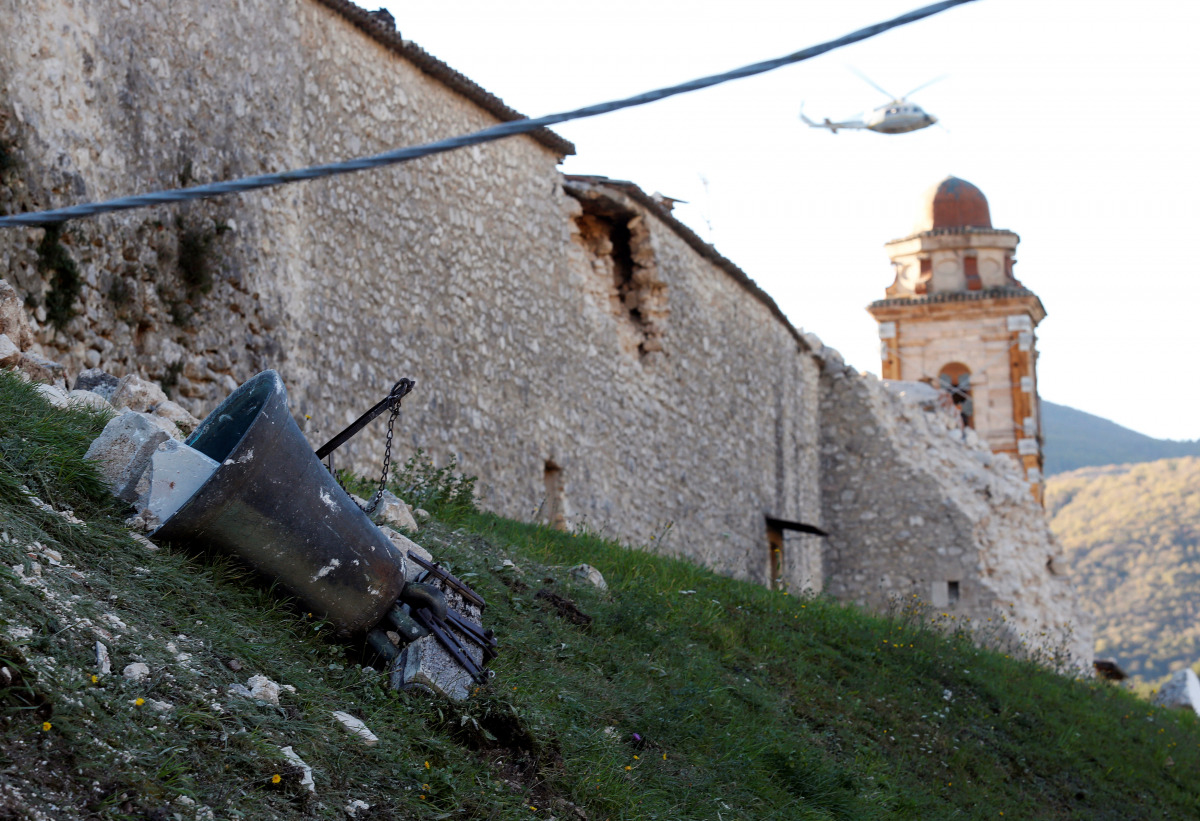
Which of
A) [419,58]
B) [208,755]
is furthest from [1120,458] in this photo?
[208,755]

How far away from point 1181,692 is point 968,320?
15.5m

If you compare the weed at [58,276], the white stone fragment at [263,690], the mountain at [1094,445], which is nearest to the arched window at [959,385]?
the weed at [58,276]

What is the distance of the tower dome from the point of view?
1292 inches

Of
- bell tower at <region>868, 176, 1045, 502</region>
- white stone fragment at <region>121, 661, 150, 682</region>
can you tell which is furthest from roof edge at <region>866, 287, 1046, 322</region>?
white stone fragment at <region>121, 661, 150, 682</region>

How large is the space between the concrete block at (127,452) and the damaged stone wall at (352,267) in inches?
116

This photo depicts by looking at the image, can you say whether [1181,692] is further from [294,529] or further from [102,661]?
[102,661]

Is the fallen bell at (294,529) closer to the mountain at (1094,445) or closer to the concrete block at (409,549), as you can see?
the concrete block at (409,549)

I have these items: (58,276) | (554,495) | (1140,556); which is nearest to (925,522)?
(554,495)

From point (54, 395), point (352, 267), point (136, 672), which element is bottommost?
point (136, 672)

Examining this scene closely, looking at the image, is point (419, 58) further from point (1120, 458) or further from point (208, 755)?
point (1120, 458)

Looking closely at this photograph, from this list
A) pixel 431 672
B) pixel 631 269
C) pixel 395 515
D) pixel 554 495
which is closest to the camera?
pixel 431 672

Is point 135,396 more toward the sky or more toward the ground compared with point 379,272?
more toward the ground

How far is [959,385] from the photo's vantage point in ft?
105

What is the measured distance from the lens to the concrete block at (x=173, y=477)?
172 inches
